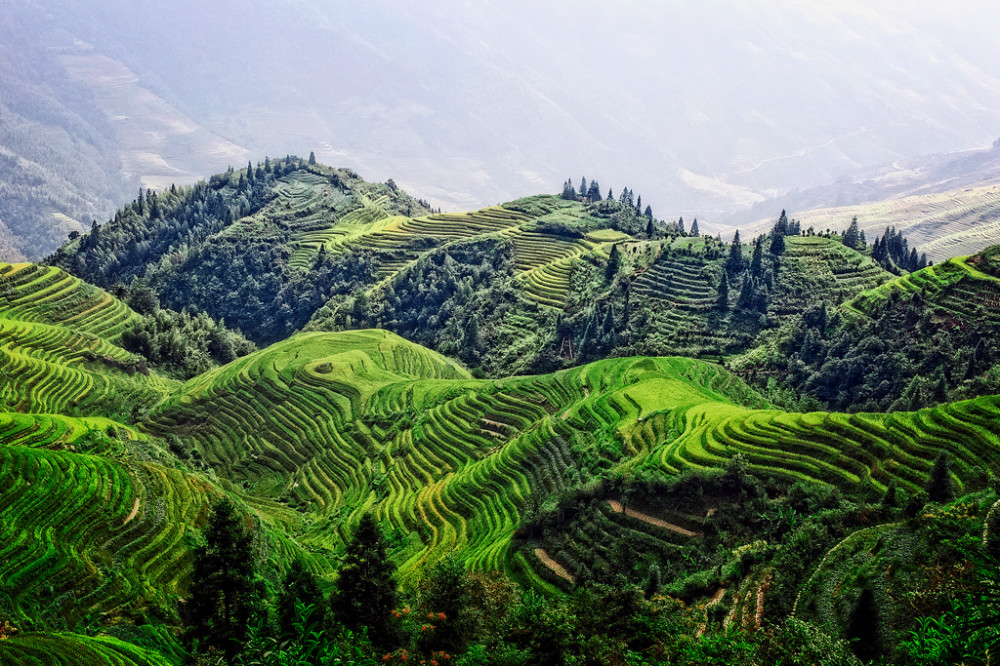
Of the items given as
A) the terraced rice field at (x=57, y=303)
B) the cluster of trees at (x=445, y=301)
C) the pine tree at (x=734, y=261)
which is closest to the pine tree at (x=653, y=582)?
the pine tree at (x=734, y=261)

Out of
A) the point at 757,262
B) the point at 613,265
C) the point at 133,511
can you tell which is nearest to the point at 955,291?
the point at 757,262

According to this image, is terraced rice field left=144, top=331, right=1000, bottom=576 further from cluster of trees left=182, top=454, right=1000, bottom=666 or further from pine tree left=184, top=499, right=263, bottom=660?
pine tree left=184, top=499, right=263, bottom=660

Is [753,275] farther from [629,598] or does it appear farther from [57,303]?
[57,303]

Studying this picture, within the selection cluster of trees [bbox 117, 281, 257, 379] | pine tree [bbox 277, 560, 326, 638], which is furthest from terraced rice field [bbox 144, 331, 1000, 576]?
pine tree [bbox 277, 560, 326, 638]

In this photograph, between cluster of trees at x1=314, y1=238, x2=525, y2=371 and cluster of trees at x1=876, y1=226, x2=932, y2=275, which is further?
cluster of trees at x1=314, y1=238, x2=525, y2=371

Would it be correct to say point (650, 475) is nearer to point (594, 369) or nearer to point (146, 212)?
point (594, 369)

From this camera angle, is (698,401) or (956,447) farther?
(698,401)

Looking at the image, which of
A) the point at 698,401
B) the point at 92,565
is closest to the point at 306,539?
the point at 92,565
